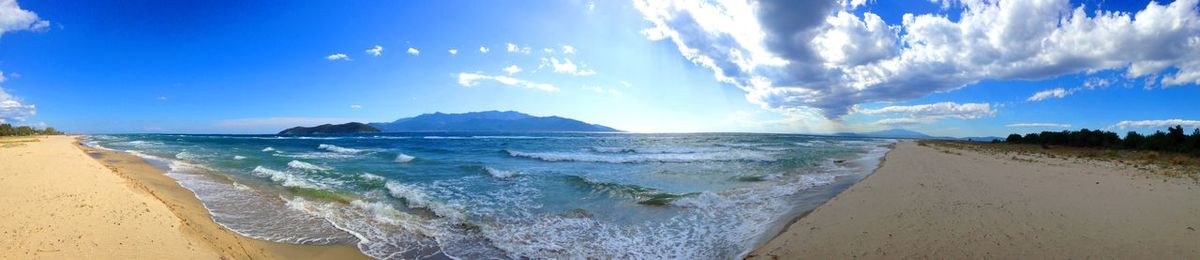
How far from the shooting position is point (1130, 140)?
103ft

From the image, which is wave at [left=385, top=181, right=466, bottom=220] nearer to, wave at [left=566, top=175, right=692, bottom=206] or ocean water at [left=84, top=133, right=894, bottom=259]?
ocean water at [left=84, top=133, right=894, bottom=259]

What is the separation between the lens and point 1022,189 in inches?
404

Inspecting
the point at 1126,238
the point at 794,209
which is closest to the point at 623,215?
the point at 794,209

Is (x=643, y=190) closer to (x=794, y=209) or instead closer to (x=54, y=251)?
(x=794, y=209)

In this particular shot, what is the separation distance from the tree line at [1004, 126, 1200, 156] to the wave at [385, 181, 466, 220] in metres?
32.4

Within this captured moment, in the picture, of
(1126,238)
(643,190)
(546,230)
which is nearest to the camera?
(1126,238)

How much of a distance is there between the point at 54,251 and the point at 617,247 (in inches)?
267

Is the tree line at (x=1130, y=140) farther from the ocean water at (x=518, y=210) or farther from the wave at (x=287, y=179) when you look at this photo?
the wave at (x=287, y=179)

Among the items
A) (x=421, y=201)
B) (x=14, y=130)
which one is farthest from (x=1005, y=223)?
(x=14, y=130)

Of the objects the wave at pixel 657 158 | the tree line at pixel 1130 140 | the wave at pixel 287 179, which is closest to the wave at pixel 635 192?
the wave at pixel 287 179

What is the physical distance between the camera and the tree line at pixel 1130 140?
80.3 feet

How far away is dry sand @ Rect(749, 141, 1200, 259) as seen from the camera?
5.46m

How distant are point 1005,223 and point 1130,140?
128ft

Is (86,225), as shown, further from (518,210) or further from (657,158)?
(657,158)
